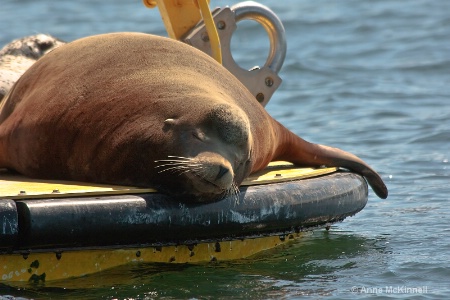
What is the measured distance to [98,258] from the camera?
5570mm

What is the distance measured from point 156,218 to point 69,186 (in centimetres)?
54

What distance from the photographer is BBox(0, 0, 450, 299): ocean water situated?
220 inches

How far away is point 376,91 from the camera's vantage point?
12883 mm

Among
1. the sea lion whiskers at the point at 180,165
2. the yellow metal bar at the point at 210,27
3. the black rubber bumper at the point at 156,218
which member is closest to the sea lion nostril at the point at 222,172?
the sea lion whiskers at the point at 180,165

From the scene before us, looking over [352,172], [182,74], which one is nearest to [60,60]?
[182,74]

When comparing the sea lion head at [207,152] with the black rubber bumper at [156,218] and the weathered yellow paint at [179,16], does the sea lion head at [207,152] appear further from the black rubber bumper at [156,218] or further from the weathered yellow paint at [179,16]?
the weathered yellow paint at [179,16]

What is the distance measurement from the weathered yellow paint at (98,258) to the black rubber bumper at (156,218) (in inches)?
7.2

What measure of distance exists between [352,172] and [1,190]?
2.32 meters

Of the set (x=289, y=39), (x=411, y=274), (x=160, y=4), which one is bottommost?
(x=411, y=274)

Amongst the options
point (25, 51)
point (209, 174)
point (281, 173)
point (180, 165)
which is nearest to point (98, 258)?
point (180, 165)

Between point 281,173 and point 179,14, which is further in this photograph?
point 179,14

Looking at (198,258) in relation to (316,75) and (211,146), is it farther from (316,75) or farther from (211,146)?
(316,75)

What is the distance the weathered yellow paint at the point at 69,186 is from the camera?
17.5ft

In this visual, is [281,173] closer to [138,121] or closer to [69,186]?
[138,121]
